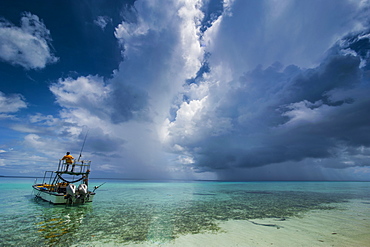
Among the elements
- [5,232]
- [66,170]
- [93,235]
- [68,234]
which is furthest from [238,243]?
[66,170]

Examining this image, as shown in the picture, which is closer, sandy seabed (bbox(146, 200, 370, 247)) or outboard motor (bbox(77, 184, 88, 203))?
sandy seabed (bbox(146, 200, 370, 247))

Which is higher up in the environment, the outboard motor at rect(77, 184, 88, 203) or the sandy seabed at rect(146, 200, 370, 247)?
the outboard motor at rect(77, 184, 88, 203)

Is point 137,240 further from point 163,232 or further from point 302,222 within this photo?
point 302,222

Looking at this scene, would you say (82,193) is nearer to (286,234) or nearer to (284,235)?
(284,235)

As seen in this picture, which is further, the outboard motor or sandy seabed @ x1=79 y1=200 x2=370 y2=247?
the outboard motor

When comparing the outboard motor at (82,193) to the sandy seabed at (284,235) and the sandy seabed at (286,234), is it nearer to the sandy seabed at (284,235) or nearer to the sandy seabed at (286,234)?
the sandy seabed at (284,235)

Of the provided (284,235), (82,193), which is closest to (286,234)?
(284,235)

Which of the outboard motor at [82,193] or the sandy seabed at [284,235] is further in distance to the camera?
the outboard motor at [82,193]

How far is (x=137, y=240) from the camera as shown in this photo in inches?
464

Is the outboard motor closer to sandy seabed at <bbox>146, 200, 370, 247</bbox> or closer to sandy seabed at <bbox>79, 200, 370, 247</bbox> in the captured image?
sandy seabed at <bbox>79, 200, 370, 247</bbox>

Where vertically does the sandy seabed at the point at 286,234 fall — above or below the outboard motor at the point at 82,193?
below

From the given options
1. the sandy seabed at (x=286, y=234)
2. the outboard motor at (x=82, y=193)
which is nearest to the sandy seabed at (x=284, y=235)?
the sandy seabed at (x=286, y=234)

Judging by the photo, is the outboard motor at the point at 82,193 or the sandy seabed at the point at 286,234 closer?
the sandy seabed at the point at 286,234

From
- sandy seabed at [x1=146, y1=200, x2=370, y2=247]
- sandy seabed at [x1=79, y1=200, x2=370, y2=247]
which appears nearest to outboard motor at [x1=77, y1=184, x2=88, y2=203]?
sandy seabed at [x1=79, y1=200, x2=370, y2=247]
